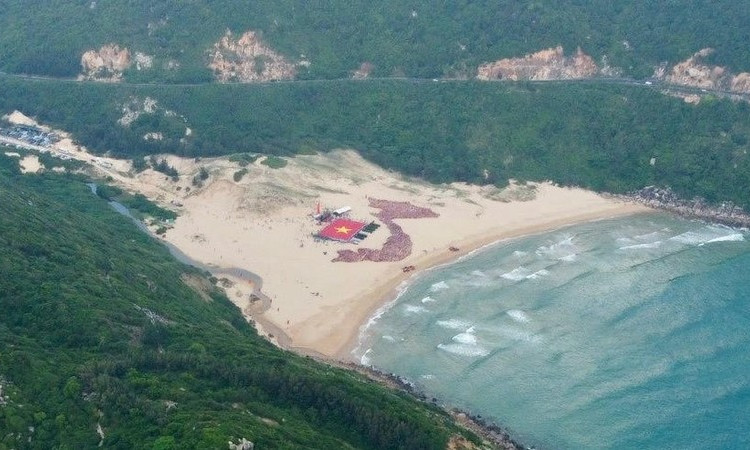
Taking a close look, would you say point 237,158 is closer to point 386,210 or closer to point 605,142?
point 386,210

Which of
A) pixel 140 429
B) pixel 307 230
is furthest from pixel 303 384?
pixel 307 230

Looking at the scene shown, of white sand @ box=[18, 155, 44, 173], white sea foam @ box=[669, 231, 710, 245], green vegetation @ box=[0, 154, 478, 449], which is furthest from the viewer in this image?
white sand @ box=[18, 155, 44, 173]

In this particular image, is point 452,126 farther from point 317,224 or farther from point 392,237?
point 317,224

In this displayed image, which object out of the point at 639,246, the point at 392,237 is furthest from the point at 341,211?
the point at 639,246

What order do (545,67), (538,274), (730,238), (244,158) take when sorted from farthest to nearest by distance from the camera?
(545,67)
(244,158)
(730,238)
(538,274)

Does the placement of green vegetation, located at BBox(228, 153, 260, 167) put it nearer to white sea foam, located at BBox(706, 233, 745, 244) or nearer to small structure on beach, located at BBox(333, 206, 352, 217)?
small structure on beach, located at BBox(333, 206, 352, 217)

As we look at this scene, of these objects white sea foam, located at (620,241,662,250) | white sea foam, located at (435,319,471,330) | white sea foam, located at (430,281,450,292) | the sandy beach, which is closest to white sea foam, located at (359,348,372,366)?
the sandy beach
